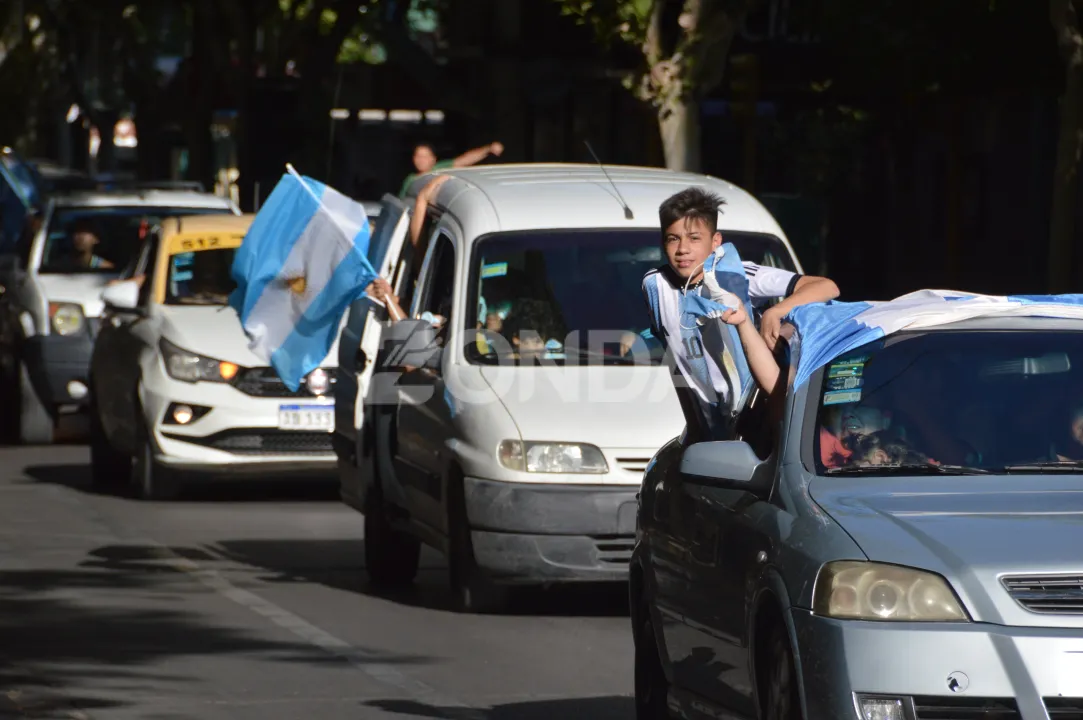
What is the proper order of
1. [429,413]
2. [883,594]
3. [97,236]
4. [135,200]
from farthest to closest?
[135,200]
[97,236]
[429,413]
[883,594]

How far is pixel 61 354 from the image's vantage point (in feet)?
59.8

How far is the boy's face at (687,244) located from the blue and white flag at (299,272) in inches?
178

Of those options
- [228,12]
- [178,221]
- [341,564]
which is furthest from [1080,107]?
[228,12]

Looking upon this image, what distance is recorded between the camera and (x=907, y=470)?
5.98 meters

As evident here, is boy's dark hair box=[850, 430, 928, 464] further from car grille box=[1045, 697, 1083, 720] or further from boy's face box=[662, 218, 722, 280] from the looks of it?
boy's face box=[662, 218, 722, 280]

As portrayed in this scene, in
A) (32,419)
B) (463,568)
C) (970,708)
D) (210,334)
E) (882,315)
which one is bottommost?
(32,419)

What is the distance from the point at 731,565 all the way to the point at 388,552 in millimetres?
5490

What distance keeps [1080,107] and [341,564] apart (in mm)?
8390

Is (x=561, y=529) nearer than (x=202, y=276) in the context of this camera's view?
Yes

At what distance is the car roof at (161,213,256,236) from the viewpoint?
617 inches

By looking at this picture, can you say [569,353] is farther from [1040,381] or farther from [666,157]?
[666,157]

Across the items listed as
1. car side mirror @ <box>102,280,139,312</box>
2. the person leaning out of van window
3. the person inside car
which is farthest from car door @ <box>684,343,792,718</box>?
the person inside car

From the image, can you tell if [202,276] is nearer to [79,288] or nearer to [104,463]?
[104,463]

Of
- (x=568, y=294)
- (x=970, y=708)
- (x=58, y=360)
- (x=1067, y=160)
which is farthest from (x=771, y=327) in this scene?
(x=58, y=360)
